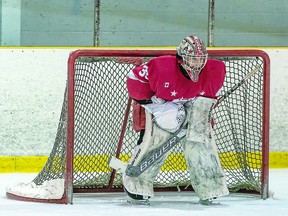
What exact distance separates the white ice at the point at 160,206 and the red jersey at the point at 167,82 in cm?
54

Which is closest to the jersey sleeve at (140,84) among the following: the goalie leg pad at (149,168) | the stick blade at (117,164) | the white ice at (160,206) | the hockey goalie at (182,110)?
the hockey goalie at (182,110)

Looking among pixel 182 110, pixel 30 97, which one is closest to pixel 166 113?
pixel 182 110

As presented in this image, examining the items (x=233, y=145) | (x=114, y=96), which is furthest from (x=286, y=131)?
(x=114, y=96)

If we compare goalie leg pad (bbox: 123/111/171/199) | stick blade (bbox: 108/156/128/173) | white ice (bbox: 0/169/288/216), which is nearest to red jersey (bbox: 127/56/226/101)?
goalie leg pad (bbox: 123/111/171/199)

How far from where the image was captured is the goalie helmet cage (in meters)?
5.30

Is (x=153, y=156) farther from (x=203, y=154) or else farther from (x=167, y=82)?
(x=167, y=82)

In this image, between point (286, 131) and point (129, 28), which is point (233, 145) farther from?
point (129, 28)

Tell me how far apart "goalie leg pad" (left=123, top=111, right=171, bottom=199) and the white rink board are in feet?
5.13

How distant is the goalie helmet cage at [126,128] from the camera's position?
530cm

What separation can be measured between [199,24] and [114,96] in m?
1.53

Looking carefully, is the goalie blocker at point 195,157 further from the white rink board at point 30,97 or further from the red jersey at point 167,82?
the white rink board at point 30,97

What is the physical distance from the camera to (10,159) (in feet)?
21.4

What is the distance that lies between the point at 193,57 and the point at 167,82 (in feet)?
0.57

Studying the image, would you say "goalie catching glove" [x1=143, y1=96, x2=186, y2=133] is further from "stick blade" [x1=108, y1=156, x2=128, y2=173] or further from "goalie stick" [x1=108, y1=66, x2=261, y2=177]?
"stick blade" [x1=108, y1=156, x2=128, y2=173]
